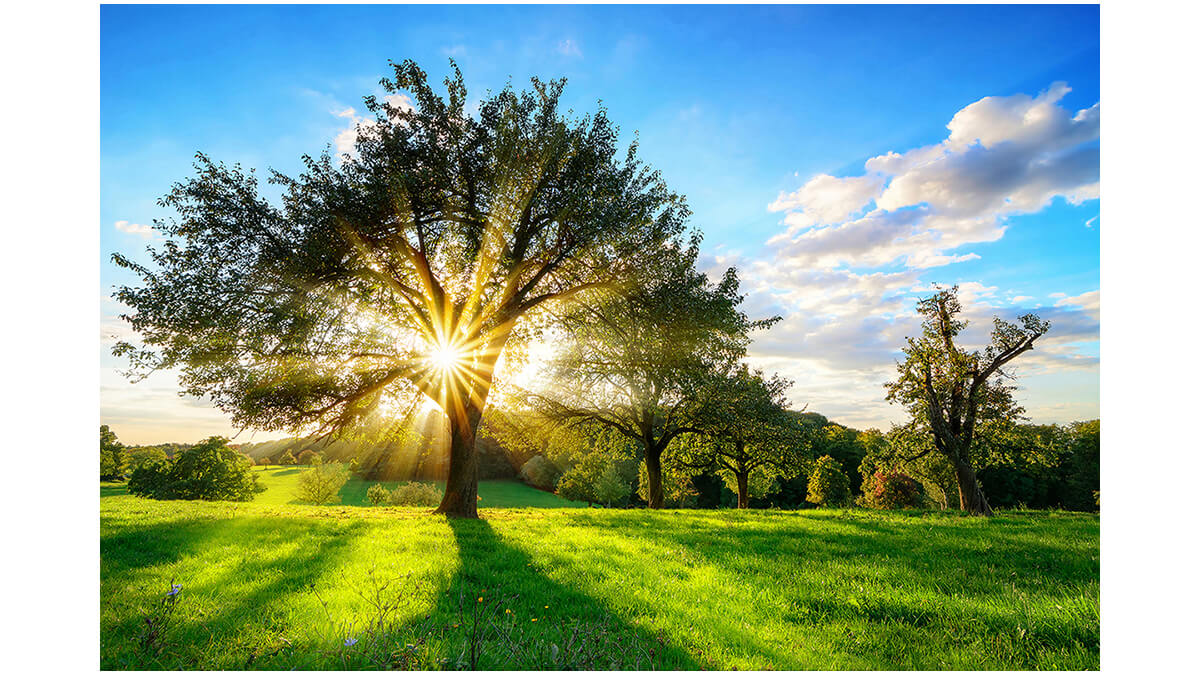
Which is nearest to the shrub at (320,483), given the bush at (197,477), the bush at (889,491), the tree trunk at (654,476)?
the bush at (197,477)

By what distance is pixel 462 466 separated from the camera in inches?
634

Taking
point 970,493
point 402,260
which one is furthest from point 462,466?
point 970,493

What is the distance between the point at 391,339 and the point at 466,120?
746cm

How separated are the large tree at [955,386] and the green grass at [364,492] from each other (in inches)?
1618

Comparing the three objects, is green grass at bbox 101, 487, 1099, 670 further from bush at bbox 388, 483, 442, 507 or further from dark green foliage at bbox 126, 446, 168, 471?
dark green foliage at bbox 126, 446, 168, 471

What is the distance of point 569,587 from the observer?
20.6 ft

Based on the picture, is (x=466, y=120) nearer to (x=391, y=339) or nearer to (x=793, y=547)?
(x=391, y=339)

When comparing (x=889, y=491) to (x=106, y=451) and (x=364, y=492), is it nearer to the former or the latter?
(x=106, y=451)

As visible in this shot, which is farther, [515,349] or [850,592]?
[515,349]

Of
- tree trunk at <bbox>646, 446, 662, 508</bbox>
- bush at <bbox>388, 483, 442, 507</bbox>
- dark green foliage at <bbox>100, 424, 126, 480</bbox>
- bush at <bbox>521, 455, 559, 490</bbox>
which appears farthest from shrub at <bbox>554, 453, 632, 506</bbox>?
dark green foliage at <bbox>100, 424, 126, 480</bbox>

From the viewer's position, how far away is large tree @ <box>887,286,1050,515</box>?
2025 centimetres

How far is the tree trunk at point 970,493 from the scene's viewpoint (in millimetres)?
19719

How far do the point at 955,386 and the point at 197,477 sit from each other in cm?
5480
